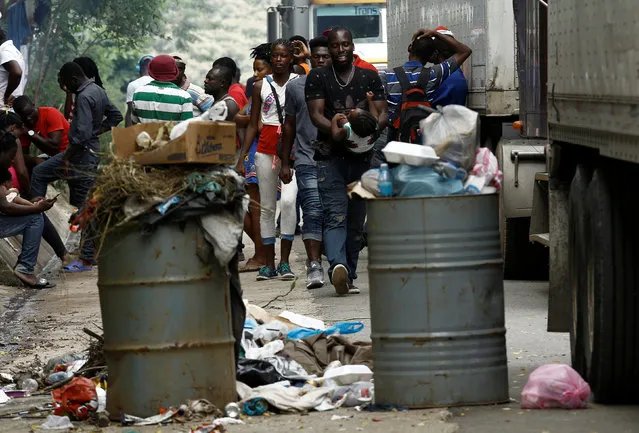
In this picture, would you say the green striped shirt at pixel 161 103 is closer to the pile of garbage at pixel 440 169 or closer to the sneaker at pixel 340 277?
the sneaker at pixel 340 277

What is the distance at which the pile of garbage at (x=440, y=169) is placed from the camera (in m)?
6.79

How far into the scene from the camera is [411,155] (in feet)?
22.4

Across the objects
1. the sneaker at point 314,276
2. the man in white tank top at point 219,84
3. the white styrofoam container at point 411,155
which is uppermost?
the man in white tank top at point 219,84

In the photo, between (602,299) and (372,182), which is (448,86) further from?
(602,299)

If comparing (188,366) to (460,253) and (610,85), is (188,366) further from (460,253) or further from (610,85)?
(610,85)

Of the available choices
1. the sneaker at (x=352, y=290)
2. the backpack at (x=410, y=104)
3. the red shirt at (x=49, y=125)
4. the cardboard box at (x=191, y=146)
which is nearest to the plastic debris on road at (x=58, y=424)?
the cardboard box at (x=191, y=146)

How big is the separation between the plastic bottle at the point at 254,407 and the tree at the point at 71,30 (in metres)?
18.5

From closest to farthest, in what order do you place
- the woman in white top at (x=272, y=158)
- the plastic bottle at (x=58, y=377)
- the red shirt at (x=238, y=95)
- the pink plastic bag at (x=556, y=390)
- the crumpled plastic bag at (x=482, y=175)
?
the pink plastic bag at (x=556, y=390), the crumpled plastic bag at (x=482, y=175), the plastic bottle at (x=58, y=377), the woman in white top at (x=272, y=158), the red shirt at (x=238, y=95)

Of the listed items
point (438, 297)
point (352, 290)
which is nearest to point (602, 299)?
point (438, 297)

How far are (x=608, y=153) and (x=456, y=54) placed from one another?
721 centimetres

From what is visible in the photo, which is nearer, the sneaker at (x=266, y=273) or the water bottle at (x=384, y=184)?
the water bottle at (x=384, y=184)

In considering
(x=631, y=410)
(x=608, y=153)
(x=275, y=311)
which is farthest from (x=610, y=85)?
(x=275, y=311)

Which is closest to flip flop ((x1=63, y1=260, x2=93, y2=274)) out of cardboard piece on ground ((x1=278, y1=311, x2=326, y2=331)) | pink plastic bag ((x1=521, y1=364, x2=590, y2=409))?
cardboard piece on ground ((x1=278, y1=311, x2=326, y2=331))

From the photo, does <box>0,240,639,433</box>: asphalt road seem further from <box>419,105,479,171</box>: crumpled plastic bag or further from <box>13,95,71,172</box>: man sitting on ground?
<box>13,95,71,172</box>: man sitting on ground
